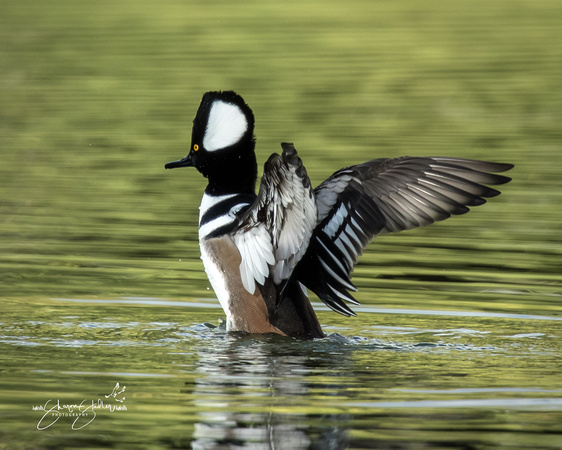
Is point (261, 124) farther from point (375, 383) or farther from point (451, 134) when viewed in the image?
point (375, 383)

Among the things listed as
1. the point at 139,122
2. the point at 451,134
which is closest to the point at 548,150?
the point at 451,134

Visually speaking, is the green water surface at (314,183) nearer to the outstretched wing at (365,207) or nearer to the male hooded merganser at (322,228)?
the male hooded merganser at (322,228)

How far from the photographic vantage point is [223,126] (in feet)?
28.1

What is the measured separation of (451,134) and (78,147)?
201 inches

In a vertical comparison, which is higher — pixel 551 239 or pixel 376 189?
pixel 376 189

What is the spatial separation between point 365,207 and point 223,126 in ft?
3.93

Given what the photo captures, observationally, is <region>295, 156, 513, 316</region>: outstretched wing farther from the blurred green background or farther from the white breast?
the blurred green background

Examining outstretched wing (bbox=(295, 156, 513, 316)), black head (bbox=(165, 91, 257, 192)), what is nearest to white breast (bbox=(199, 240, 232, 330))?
outstretched wing (bbox=(295, 156, 513, 316))

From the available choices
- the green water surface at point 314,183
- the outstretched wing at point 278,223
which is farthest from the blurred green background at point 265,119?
the outstretched wing at point 278,223

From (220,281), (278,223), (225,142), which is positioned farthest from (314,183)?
(278,223)

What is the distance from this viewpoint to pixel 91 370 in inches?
270

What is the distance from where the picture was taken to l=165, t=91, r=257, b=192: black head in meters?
8.46

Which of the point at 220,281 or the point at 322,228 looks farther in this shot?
the point at 220,281

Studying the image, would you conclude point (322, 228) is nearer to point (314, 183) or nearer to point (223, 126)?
point (223, 126)
